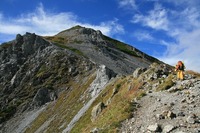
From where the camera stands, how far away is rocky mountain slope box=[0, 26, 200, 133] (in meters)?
27.8

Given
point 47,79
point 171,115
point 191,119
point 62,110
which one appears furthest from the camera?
point 47,79

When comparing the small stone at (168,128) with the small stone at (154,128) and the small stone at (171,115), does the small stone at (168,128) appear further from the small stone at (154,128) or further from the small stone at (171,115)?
the small stone at (171,115)

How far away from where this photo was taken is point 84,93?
85.5 meters

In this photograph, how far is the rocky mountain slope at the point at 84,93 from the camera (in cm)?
2780

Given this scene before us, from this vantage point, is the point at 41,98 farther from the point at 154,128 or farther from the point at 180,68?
the point at 154,128

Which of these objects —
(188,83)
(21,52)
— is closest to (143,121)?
(188,83)

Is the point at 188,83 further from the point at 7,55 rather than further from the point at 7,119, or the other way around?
the point at 7,55

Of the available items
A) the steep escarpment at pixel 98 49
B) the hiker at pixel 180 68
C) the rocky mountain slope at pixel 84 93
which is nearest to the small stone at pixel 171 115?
the rocky mountain slope at pixel 84 93

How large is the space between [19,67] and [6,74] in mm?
5859

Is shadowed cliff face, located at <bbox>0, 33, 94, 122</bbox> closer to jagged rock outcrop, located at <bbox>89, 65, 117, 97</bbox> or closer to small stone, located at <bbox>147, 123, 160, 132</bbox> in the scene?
jagged rock outcrop, located at <bbox>89, 65, 117, 97</bbox>

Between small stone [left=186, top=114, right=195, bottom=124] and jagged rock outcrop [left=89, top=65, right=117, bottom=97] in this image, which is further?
jagged rock outcrop [left=89, top=65, right=117, bottom=97]

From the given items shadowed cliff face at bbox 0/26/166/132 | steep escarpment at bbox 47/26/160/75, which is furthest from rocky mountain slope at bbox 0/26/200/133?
steep escarpment at bbox 47/26/160/75

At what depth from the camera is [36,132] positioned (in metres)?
79.8

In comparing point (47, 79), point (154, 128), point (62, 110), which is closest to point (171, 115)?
point (154, 128)
